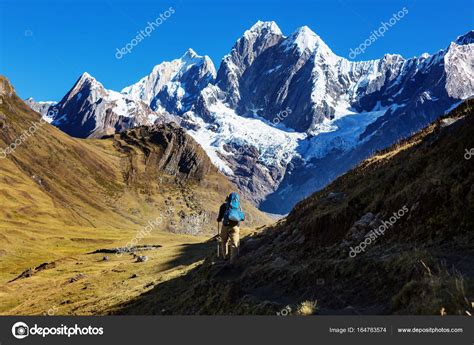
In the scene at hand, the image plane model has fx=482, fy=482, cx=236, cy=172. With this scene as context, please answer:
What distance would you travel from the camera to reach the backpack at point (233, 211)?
24.0 metres

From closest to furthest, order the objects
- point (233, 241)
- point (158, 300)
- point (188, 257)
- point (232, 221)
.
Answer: point (232, 221) → point (233, 241) → point (158, 300) → point (188, 257)

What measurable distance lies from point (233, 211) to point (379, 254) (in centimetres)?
886

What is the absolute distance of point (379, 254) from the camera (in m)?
17.0

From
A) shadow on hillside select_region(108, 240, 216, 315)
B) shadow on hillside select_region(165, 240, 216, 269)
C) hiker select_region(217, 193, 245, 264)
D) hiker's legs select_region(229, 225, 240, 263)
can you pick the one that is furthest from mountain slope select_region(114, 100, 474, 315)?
shadow on hillside select_region(165, 240, 216, 269)

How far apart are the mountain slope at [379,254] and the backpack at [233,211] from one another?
99.6 inches

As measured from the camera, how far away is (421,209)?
1833 centimetres

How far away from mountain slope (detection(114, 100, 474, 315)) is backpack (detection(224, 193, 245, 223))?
2.53m

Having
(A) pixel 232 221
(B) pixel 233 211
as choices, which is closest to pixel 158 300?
(A) pixel 232 221

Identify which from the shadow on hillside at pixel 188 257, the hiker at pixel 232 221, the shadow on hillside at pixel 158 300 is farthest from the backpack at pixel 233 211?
the shadow on hillside at pixel 188 257

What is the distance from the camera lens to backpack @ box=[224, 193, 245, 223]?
2397cm

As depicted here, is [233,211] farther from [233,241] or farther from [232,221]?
[233,241]

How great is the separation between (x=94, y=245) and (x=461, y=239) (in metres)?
156
